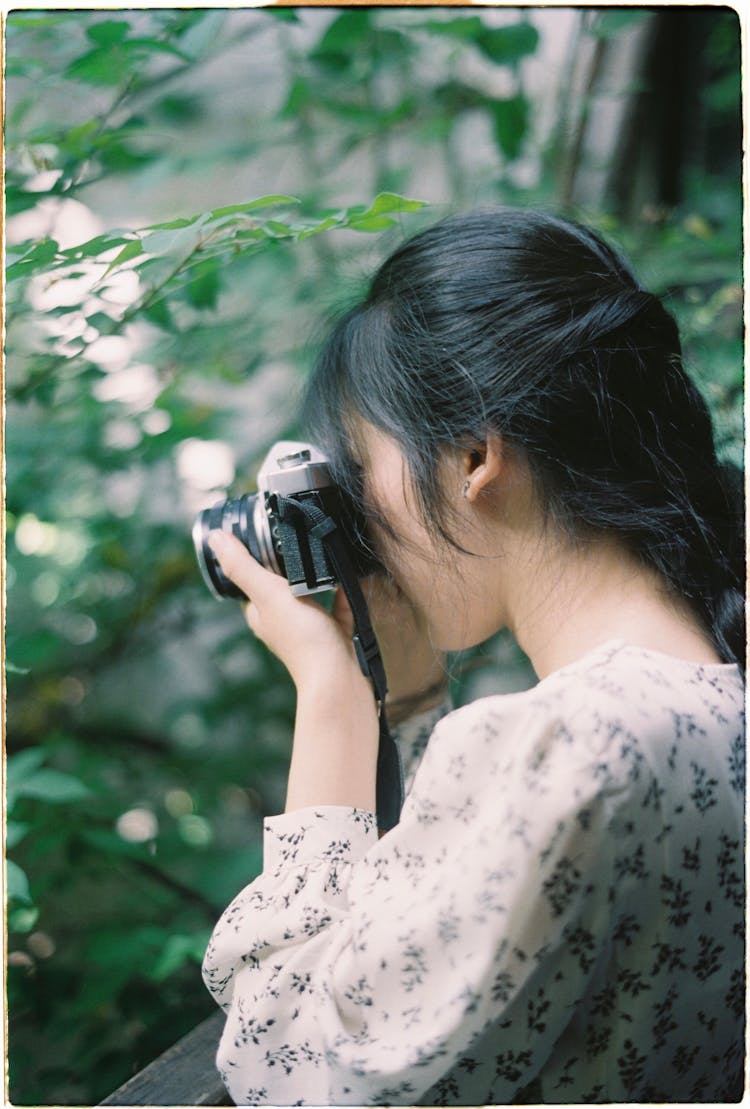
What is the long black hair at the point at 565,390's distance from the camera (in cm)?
68

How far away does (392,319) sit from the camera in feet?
2.44

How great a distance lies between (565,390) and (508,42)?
0.54 metres

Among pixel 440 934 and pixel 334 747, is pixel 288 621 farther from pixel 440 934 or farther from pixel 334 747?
pixel 440 934

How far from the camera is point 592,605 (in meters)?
0.69

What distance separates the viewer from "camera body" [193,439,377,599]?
0.77 metres

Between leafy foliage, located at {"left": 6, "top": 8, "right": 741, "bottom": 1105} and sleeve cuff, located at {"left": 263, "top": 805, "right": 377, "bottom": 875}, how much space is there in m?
0.21

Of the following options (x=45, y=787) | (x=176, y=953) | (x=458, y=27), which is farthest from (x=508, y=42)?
(x=176, y=953)

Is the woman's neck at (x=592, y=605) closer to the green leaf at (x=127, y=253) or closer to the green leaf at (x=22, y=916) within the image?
the green leaf at (x=127, y=253)

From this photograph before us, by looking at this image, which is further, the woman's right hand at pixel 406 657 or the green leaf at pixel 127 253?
the woman's right hand at pixel 406 657

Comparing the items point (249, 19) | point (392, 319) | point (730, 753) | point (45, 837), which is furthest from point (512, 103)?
point (45, 837)

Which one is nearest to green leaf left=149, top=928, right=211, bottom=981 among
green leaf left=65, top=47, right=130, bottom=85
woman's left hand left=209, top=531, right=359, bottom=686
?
woman's left hand left=209, top=531, right=359, bottom=686

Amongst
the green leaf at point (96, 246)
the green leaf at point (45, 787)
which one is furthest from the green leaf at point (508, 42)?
the green leaf at point (45, 787)

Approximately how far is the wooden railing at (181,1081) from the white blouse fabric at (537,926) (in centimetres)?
11

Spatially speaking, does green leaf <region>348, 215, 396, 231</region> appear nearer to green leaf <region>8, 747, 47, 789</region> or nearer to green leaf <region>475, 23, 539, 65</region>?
green leaf <region>475, 23, 539, 65</region>
